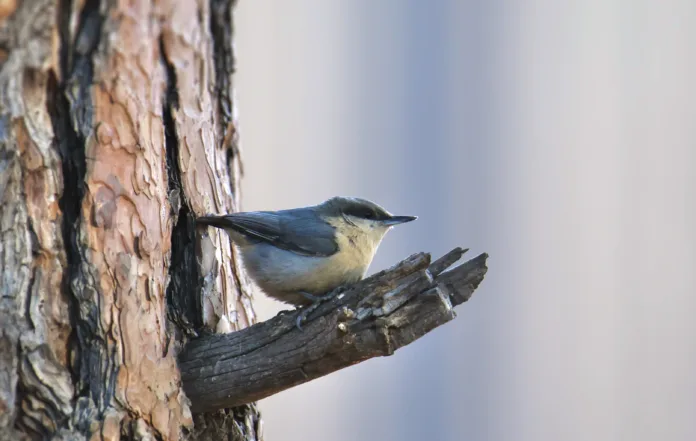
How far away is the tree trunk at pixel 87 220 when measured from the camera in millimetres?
2426

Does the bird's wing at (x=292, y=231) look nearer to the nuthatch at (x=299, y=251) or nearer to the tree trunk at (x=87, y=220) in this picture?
the nuthatch at (x=299, y=251)

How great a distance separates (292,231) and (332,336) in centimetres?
102

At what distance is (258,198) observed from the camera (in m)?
7.40

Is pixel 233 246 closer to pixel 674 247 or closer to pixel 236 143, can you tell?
pixel 236 143

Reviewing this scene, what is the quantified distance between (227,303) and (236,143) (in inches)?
27.7

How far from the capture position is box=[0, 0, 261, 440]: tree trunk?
243cm

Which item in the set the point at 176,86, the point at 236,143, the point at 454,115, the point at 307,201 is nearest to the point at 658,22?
the point at 454,115

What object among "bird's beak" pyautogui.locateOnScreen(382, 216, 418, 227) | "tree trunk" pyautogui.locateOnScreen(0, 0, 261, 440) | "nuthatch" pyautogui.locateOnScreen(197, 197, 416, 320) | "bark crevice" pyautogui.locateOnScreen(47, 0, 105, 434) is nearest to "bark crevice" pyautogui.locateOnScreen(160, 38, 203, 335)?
"tree trunk" pyautogui.locateOnScreen(0, 0, 261, 440)

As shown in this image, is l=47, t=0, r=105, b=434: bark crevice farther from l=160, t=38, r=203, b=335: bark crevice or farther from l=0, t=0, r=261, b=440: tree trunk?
l=160, t=38, r=203, b=335: bark crevice

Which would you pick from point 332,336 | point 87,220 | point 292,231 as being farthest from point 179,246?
point 332,336

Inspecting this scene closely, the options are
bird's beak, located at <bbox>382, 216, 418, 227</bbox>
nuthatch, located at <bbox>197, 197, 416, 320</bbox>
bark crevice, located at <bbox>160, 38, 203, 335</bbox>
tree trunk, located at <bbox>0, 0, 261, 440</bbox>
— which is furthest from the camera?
bird's beak, located at <bbox>382, 216, 418, 227</bbox>

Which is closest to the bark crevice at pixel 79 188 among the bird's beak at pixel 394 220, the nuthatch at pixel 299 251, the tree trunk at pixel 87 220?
the tree trunk at pixel 87 220

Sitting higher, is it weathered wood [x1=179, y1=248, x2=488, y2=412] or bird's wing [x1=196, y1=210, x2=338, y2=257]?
bird's wing [x1=196, y1=210, x2=338, y2=257]

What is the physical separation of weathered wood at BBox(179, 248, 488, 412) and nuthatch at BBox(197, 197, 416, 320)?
1.80 ft
